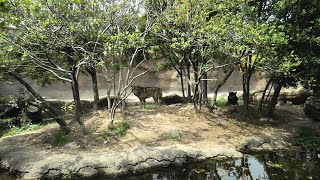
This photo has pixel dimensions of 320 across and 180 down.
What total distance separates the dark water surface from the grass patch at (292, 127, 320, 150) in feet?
3.55

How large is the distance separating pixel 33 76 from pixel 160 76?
1908cm

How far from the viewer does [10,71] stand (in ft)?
39.3

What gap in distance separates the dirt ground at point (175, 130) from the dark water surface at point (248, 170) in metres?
1.42

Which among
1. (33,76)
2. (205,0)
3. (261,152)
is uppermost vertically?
(205,0)

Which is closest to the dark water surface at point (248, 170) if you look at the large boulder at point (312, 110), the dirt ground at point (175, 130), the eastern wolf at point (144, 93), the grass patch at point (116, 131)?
the dirt ground at point (175, 130)

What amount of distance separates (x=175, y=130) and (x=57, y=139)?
16.1 ft

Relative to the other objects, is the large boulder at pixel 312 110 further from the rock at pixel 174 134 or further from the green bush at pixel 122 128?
the green bush at pixel 122 128

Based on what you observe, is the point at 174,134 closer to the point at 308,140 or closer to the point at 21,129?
the point at 308,140

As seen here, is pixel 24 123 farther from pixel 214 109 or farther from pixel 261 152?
pixel 261 152

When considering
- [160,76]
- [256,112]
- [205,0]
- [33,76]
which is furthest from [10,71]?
[160,76]

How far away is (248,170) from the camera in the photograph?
10836 mm

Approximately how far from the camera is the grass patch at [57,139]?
42.2 ft

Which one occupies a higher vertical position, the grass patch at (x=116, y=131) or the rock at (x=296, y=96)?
the grass patch at (x=116, y=131)

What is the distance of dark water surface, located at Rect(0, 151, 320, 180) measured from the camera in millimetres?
10297
